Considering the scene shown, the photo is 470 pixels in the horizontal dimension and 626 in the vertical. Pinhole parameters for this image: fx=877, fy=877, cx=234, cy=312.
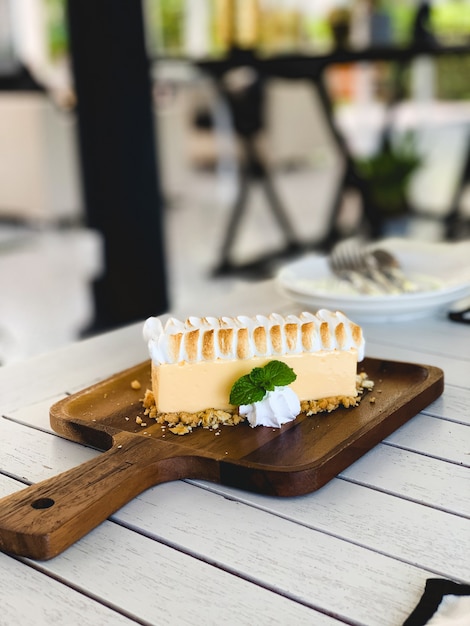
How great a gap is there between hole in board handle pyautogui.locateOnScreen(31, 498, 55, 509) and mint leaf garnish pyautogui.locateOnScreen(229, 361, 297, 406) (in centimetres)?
19

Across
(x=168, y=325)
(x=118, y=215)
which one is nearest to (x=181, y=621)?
(x=168, y=325)

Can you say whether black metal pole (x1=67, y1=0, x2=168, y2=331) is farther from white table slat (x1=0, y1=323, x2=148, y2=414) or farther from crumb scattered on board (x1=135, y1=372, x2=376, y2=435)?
crumb scattered on board (x1=135, y1=372, x2=376, y2=435)

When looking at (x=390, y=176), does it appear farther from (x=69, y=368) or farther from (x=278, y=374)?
(x=278, y=374)

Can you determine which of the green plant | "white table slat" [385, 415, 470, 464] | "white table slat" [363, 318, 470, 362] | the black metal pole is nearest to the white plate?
"white table slat" [363, 318, 470, 362]

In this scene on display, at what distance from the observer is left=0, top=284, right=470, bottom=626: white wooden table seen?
0.57 meters

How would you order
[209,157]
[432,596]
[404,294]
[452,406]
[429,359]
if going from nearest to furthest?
[432,596], [452,406], [429,359], [404,294], [209,157]

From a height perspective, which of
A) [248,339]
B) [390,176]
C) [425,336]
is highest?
[248,339]

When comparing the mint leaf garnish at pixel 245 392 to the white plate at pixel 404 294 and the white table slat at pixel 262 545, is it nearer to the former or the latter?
the white table slat at pixel 262 545

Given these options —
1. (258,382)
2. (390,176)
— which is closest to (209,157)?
(390,176)

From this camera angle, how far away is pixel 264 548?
0.64 m

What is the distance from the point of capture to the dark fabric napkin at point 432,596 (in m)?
0.54

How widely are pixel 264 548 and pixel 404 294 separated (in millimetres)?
614

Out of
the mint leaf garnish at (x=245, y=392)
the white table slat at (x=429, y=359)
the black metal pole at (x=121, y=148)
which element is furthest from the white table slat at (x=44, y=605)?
the black metal pole at (x=121, y=148)

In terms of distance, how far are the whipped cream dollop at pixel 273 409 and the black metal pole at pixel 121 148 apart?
6.76 ft
